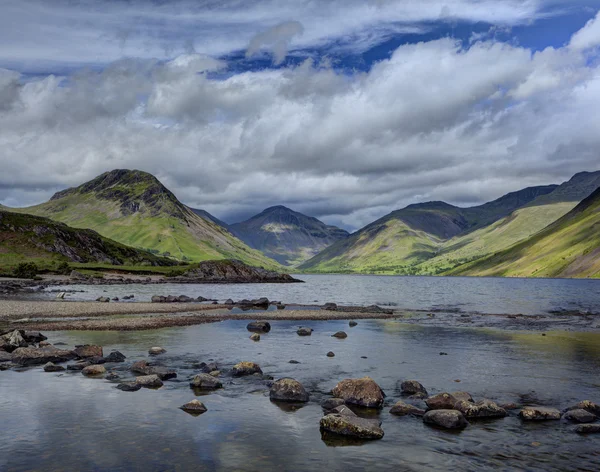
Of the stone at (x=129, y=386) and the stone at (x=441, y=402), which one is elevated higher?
the stone at (x=441, y=402)

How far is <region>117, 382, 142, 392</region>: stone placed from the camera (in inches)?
1183

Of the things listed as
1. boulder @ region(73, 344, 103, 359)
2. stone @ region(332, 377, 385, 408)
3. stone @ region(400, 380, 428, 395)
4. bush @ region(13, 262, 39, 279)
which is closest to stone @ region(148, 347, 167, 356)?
boulder @ region(73, 344, 103, 359)

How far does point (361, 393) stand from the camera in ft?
92.6

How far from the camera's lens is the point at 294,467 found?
61.9 ft

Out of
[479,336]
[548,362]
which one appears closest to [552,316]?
[479,336]

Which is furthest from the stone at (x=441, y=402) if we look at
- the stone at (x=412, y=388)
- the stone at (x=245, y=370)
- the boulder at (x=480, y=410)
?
the stone at (x=245, y=370)

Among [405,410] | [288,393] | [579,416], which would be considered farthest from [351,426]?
[579,416]

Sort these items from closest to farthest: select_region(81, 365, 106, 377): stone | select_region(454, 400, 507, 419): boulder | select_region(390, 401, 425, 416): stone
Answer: select_region(454, 400, 507, 419): boulder < select_region(390, 401, 425, 416): stone < select_region(81, 365, 106, 377): stone

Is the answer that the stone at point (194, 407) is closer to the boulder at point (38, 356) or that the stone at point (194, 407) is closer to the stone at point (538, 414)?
the stone at point (538, 414)

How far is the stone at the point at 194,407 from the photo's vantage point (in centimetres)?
2592

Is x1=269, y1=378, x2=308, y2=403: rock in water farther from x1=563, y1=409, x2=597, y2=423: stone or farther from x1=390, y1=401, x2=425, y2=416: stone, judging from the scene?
x1=563, y1=409, x2=597, y2=423: stone

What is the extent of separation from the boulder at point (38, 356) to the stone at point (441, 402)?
96.4ft

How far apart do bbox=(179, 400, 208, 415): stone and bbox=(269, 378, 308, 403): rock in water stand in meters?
4.62

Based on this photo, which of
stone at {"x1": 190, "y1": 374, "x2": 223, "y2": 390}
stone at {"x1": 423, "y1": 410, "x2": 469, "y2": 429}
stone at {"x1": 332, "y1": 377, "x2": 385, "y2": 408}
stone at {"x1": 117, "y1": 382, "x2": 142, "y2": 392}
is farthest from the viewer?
stone at {"x1": 190, "y1": 374, "x2": 223, "y2": 390}
